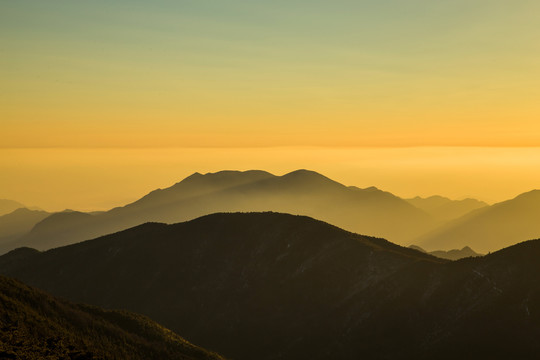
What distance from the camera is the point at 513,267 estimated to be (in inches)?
5017

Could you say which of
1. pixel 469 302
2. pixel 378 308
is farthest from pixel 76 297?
pixel 469 302

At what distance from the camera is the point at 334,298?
154125 mm

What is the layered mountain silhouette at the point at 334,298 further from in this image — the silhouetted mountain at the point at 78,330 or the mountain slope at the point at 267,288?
the silhouetted mountain at the point at 78,330

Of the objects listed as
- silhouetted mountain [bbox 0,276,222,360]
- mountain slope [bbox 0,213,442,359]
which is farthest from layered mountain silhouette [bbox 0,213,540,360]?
silhouetted mountain [bbox 0,276,222,360]

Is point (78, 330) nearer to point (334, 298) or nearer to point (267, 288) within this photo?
point (334, 298)

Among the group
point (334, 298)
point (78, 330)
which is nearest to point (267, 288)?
point (334, 298)

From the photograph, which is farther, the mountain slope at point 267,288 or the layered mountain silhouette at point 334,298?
the mountain slope at point 267,288

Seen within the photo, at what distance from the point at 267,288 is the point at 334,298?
25828 millimetres

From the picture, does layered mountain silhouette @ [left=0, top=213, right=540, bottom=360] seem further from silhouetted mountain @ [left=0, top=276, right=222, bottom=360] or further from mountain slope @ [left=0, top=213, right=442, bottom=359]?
silhouetted mountain @ [left=0, top=276, right=222, bottom=360]

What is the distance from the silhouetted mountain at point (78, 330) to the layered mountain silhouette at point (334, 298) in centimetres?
3812

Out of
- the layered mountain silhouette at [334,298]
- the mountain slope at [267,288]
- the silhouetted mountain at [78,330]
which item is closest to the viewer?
the silhouetted mountain at [78,330]

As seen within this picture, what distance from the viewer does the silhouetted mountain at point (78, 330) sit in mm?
76000

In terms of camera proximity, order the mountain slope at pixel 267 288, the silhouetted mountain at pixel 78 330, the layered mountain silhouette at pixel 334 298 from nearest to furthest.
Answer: the silhouetted mountain at pixel 78 330, the layered mountain silhouette at pixel 334 298, the mountain slope at pixel 267 288

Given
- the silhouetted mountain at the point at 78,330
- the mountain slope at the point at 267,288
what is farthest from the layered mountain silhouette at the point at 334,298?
the silhouetted mountain at the point at 78,330
